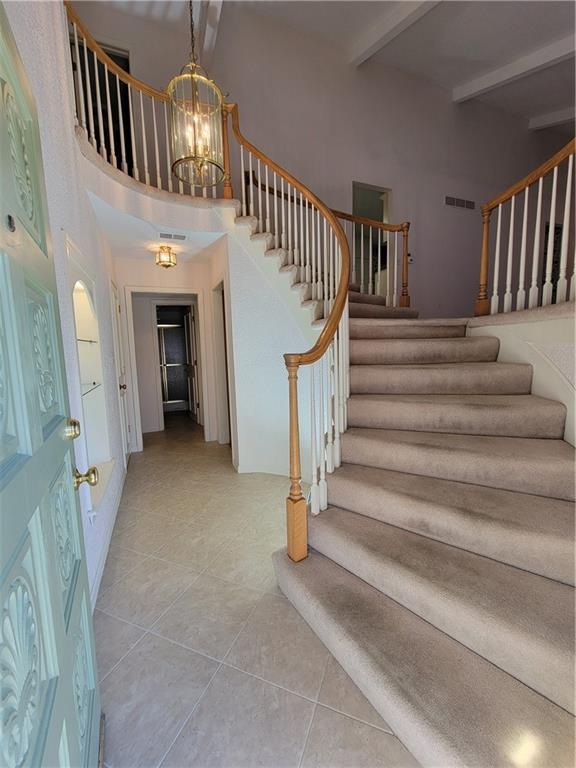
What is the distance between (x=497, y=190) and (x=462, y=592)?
7.14 meters

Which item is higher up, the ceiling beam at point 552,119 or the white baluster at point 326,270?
the ceiling beam at point 552,119

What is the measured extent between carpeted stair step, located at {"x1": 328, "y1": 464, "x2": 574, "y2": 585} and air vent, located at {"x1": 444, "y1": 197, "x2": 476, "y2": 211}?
5516mm

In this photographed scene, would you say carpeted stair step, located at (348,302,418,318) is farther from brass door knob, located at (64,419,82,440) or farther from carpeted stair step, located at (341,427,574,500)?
brass door knob, located at (64,419,82,440)

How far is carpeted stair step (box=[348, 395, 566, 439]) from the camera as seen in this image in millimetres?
2037

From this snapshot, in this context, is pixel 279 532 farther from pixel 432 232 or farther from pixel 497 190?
pixel 497 190

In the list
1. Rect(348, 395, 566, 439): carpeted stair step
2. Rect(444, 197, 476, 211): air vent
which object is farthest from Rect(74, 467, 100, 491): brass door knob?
Rect(444, 197, 476, 211): air vent

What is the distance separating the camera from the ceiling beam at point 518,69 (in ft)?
14.7

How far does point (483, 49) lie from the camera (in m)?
4.66

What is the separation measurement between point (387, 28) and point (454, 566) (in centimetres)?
586

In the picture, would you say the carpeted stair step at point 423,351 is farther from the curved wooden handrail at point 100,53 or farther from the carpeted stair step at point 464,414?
the curved wooden handrail at point 100,53

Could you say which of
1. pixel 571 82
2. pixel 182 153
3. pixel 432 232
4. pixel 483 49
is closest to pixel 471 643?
pixel 182 153

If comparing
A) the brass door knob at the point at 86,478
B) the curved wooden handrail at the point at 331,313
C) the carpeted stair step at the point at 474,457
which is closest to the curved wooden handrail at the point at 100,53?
the curved wooden handrail at the point at 331,313

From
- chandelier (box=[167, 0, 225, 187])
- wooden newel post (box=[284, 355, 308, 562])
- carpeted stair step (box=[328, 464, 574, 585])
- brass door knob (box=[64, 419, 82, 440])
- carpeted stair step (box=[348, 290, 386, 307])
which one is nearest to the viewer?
brass door knob (box=[64, 419, 82, 440])

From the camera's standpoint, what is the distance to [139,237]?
3531 mm
